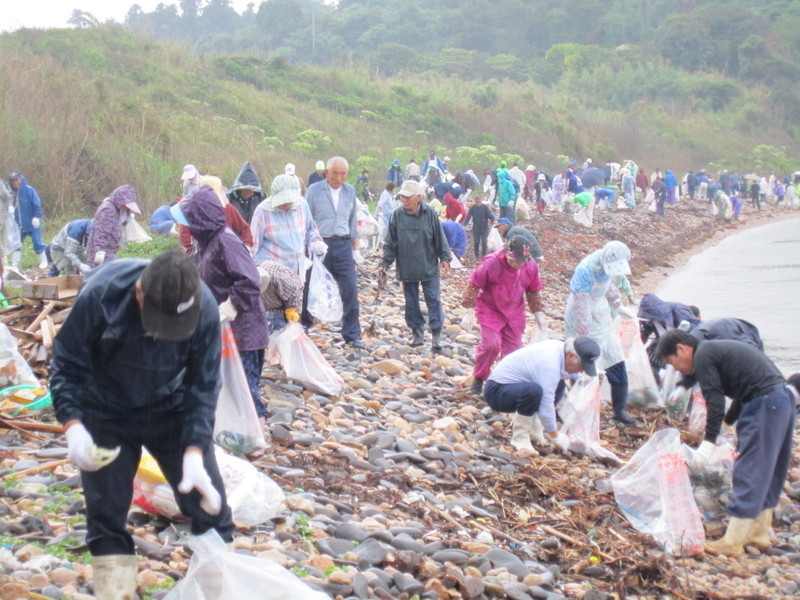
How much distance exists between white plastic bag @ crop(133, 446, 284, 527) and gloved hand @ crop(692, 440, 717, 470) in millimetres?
2974

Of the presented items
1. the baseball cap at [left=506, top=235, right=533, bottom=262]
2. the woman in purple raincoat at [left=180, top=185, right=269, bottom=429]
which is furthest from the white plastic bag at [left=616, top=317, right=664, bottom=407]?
the woman in purple raincoat at [left=180, top=185, right=269, bottom=429]

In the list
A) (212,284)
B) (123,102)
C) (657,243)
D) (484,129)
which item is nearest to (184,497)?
(212,284)

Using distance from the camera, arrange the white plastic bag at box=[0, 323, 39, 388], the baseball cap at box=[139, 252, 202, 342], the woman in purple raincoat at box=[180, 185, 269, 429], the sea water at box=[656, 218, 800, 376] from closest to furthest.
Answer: the baseball cap at box=[139, 252, 202, 342], the woman in purple raincoat at box=[180, 185, 269, 429], the white plastic bag at box=[0, 323, 39, 388], the sea water at box=[656, 218, 800, 376]

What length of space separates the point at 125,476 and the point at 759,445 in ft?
13.1

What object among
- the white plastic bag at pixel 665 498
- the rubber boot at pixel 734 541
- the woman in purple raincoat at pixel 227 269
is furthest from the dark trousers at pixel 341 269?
the rubber boot at pixel 734 541

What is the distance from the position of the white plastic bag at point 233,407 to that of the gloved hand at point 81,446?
1.96m

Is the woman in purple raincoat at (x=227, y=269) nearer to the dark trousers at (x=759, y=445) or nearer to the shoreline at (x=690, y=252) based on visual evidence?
the dark trousers at (x=759, y=445)

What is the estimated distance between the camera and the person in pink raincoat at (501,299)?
7.86 meters

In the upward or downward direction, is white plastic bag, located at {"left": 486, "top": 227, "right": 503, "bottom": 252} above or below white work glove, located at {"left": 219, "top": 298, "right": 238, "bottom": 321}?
below

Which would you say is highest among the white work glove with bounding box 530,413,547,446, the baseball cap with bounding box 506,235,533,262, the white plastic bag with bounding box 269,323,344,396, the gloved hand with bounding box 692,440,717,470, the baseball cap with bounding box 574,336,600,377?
the baseball cap with bounding box 506,235,533,262

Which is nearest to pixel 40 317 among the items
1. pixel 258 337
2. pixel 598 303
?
pixel 258 337

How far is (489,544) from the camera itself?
5.18m

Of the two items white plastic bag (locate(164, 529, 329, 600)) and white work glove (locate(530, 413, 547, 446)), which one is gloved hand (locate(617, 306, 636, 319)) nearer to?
white work glove (locate(530, 413, 547, 446))

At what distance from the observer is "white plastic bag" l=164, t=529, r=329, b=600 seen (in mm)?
3275
